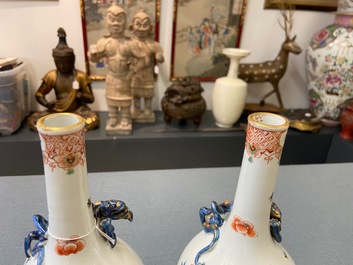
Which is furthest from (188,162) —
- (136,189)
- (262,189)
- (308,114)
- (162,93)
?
(262,189)

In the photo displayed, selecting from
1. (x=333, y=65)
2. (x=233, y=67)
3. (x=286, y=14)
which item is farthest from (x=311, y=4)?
(x=233, y=67)

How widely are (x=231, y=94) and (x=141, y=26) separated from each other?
49 cm

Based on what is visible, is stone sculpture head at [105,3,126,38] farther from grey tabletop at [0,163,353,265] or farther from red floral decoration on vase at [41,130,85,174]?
red floral decoration on vase at [41,130,85,174]

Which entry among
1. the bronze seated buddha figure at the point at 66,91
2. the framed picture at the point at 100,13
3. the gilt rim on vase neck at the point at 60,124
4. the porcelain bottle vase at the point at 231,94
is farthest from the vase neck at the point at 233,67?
the gilt rim on vase neck at the point at 60,124

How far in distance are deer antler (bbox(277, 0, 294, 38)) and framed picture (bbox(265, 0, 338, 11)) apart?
17mm

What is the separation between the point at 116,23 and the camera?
3.98 feet

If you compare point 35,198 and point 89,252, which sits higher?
point 89,252

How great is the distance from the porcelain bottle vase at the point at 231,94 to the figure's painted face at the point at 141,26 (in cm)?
37

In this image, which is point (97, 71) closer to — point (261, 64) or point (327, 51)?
point (261, 64)

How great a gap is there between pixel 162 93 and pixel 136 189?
0.78m

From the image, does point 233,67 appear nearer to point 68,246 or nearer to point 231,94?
point 231,94

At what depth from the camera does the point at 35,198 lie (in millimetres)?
908

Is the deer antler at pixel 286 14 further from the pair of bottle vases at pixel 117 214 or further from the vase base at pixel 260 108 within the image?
the pair of bottle vases at pixel 117 214

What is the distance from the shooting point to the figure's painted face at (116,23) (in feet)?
3.93
